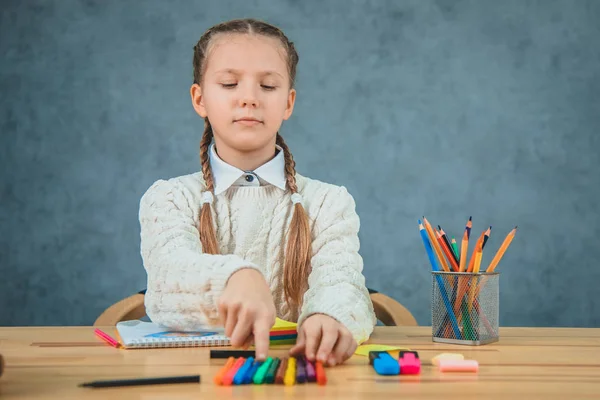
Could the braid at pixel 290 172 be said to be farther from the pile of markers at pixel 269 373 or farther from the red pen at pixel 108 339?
the pile of markers at pixel 269 373

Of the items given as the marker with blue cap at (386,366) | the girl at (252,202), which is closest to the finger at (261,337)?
the marker with blue cap at (386,366)

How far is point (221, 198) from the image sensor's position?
1234 mm

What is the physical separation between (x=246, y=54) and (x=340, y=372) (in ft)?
1.97

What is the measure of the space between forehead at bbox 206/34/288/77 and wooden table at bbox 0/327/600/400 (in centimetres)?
45

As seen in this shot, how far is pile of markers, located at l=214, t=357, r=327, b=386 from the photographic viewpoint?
707 mm

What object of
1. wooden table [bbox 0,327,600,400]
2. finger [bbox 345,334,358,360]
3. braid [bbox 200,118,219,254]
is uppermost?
braid [bbox 200,118,219,254]

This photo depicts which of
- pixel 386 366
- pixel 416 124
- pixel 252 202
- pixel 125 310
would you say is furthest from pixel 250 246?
pixel 416 124

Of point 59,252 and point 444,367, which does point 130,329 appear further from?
point 59,252

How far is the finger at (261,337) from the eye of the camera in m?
0.79

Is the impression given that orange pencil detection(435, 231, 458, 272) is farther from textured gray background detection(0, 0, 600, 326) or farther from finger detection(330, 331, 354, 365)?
textured gray background detection(0, 0, 600, 326)

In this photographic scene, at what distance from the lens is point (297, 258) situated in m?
1.21

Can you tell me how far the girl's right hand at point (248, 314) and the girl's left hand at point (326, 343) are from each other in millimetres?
55

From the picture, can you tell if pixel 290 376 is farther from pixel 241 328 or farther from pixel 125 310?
pixel 125 310

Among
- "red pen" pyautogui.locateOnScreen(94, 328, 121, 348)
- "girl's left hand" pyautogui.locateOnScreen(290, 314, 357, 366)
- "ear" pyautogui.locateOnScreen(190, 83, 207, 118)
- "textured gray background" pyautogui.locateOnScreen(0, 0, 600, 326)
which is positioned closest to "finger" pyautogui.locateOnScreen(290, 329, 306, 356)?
"girl's left hand" pyautogui.locateOnScreen(290, 314, 357, 366)
